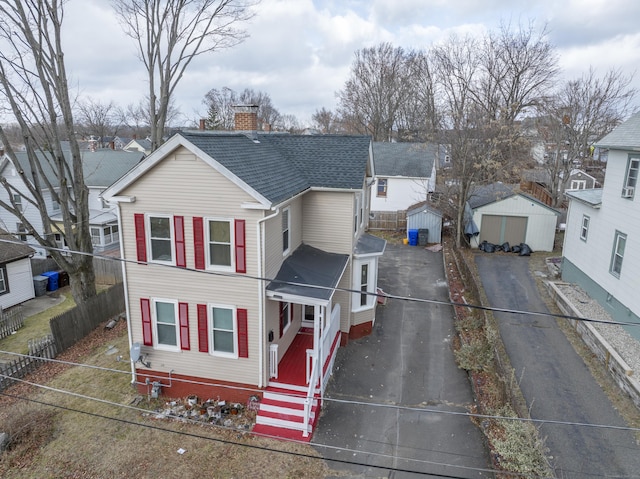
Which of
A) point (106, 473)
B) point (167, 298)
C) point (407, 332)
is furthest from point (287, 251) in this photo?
point (106, 473)

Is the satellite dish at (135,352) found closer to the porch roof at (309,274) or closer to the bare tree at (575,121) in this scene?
the porch roof at (309,274)

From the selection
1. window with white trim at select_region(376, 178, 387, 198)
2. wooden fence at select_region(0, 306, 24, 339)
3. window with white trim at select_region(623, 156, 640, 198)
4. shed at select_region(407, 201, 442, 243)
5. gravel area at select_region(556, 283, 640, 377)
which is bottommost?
wooden fence at select_region(0, 306, 24, 339)

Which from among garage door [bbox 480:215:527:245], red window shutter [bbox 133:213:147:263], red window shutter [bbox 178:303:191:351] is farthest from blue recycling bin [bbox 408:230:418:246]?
red window shutter [bbox 133:213:147:263]

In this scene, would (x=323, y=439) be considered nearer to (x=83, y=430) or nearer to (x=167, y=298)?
(x=167, y=298)

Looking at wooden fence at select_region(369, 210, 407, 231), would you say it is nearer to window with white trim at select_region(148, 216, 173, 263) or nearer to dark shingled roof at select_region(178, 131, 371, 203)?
dark shingled roof at select_region(178, 131, 371, 203)

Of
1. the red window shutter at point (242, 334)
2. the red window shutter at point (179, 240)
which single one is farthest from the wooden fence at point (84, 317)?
the red window shutter at point (242, 334)

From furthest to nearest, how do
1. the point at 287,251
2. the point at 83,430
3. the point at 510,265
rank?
the point at 510,265, the point at 287,251, the point at 83,430
